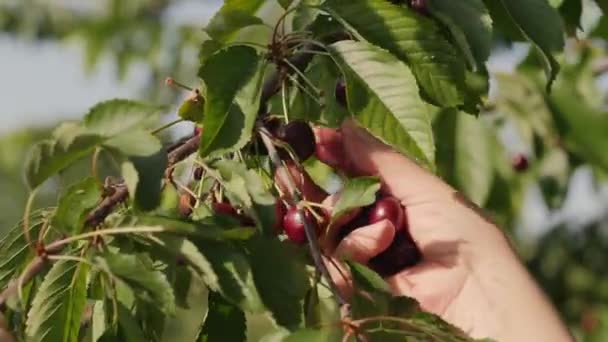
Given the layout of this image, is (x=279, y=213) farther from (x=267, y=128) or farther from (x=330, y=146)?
(x=330, y=146)

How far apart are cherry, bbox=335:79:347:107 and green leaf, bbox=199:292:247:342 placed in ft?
0.91

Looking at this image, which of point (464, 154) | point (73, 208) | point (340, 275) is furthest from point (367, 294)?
point (464, 154)

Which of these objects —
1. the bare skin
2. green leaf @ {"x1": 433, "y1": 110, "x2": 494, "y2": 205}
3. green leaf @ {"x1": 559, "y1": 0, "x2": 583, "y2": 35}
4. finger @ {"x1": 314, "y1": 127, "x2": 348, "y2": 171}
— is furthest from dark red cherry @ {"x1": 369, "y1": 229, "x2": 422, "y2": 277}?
green leaf @ {"x1": 433, "y1": 110, "x2": 494, "y2": 205}

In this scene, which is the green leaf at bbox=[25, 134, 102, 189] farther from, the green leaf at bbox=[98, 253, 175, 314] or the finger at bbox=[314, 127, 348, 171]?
the finger at bbox=[314, 127, 348, 171]

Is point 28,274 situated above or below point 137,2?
above

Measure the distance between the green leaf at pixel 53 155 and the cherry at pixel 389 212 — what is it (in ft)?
1.18

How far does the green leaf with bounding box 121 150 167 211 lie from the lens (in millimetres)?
999

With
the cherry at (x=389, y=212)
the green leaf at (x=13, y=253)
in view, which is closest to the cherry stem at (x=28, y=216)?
the green leaf at (x=13, y=253)

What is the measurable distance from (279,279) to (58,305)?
219 mm

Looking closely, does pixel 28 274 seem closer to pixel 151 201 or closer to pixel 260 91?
pixel 151 201

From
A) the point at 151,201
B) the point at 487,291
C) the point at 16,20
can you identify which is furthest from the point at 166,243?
the point at 16,20

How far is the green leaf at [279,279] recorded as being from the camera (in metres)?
1.05

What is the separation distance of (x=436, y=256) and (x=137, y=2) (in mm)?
4681

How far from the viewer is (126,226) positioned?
104cm
